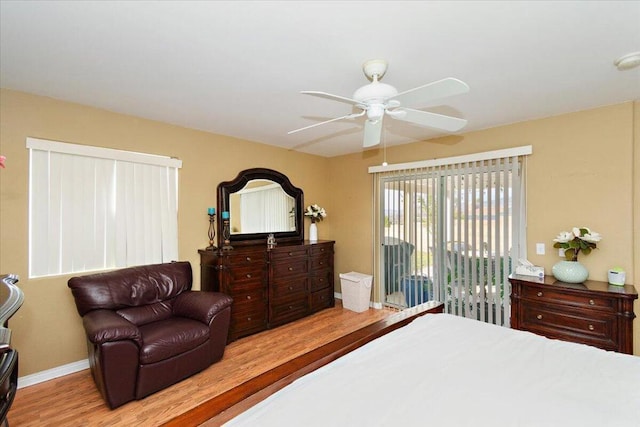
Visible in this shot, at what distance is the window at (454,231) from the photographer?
3.33 metres

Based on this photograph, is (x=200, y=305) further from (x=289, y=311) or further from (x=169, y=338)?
(x=289, y=311)

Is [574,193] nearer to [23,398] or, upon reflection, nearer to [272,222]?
[272,222]

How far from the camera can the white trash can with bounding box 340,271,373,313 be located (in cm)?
435

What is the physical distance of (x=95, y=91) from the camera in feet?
8.13

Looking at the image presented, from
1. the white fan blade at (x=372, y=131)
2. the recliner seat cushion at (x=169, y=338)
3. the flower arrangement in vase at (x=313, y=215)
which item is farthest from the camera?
the flower arrangement in vase at (x=313, y=215)

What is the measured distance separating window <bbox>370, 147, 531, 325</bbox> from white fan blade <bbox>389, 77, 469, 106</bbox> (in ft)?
6.95

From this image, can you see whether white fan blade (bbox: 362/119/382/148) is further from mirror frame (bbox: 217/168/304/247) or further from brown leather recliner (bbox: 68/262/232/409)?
mirror frame (bbox: 217/168/304/247)

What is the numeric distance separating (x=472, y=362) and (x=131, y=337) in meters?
2.31

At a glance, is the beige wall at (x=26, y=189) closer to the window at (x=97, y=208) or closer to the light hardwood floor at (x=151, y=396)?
the window at (x=97, y=208)

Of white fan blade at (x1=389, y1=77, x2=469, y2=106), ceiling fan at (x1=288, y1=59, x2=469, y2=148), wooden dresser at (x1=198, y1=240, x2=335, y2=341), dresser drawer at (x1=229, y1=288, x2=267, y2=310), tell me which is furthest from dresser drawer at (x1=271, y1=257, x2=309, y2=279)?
white fan blade at (x1=389, y1=77, x2=469, y2=106)

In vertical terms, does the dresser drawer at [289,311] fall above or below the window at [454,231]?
below

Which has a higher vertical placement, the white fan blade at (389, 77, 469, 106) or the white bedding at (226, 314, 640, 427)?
the white fan blade at (389, 77, 469, 106)

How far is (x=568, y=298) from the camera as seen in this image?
2.63 meters

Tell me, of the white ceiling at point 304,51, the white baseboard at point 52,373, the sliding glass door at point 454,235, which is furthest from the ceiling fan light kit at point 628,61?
the white baseboard at point 52,373
